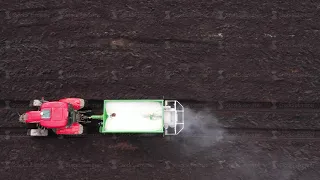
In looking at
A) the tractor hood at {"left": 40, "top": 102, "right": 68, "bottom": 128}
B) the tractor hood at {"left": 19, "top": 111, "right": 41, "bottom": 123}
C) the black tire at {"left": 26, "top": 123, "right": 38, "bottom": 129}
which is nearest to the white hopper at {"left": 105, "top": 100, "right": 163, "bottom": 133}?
the tractor hood at {"left": 40, "top": 102, "right": 68, "bottom": 128}

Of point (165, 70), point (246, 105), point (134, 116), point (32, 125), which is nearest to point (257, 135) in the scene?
point (246, 105)

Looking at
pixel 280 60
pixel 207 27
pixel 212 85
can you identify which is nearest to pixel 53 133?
pixel 212 85

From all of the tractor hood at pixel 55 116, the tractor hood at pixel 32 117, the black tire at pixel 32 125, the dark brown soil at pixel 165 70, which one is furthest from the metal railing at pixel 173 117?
the black tire at pixel 32 125

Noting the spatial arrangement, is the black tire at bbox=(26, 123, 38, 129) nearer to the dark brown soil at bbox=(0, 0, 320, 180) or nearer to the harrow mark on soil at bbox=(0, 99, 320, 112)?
the dark brown soil at bbox=(0, 0, 320, 180)

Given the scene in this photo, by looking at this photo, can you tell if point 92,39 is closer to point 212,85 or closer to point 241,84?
point 212,85

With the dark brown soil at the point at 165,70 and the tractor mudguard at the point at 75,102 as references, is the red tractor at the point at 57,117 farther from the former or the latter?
the dark brown soil at the point at 165,70
